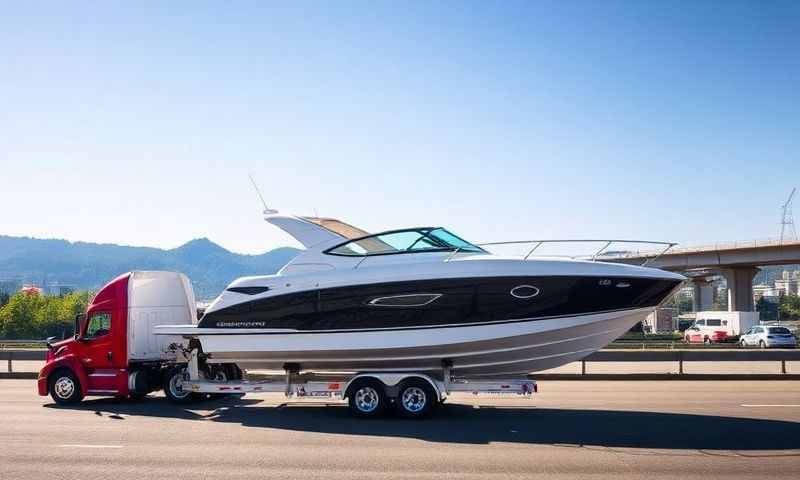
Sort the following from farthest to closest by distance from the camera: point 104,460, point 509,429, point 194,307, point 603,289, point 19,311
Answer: point 19,311
point 194,307
point 603,289
point 509,429
point 104,460

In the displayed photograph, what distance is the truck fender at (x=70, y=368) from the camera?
53.9 ft

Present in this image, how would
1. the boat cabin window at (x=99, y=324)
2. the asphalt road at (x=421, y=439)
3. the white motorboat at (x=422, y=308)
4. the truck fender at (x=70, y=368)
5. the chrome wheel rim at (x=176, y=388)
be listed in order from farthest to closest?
1. the boat cabin window at (x=99, y=324)
2. the truck fender at (x=70, y=368)
3. the chrome wheel rim at (x=176, y=388)
4. the white motorboat at (x=422, y=308)
5. the asphalt road at (x=421, y=439)

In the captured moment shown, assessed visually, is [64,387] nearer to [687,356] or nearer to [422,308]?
[422,308]

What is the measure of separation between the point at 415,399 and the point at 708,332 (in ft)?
153

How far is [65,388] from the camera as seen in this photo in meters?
16.5

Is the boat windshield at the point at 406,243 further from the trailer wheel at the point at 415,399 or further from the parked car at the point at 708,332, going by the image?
the parked car at the point at 708,332

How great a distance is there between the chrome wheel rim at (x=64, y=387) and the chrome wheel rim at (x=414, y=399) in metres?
7.55

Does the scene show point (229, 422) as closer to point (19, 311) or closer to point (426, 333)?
point (426, 333)

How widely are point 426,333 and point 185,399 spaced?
19.5 feet

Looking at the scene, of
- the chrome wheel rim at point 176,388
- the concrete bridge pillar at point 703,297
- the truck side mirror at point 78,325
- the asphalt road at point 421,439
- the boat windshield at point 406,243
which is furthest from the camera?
the concrete bridge pillar at point 703,297

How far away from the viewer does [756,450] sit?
10273 millimetres

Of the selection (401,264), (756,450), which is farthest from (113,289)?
(756,450)

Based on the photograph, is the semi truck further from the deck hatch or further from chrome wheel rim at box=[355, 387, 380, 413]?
the deck hatch

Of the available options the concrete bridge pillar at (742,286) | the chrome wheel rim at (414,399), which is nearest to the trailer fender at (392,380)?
the chrome wheel rim at (414,399)
